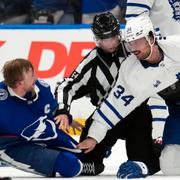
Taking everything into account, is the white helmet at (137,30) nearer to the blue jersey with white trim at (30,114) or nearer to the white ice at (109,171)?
the blue jersey with white trim at (30,114)

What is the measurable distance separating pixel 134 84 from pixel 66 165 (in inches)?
18.2

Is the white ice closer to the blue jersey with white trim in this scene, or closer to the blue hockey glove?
the blue hockey glove

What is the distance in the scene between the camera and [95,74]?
12.1ft

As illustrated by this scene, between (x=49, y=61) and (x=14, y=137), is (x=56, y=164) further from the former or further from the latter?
(x=49, y=61)

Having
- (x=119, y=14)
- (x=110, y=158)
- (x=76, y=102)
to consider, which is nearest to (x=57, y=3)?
(x=119, y=14)

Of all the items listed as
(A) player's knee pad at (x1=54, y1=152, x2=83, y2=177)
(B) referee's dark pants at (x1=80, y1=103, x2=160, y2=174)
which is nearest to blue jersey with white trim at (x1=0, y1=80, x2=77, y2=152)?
(A) player's knee pad at (x1=54, y1=152, x2=83, y2=177)

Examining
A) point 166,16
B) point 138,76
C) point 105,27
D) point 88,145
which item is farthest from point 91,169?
point 166,16

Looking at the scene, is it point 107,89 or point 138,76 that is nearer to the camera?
point 138,76

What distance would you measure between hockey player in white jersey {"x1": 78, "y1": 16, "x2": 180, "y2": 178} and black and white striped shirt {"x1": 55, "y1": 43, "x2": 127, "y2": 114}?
6.5 inches

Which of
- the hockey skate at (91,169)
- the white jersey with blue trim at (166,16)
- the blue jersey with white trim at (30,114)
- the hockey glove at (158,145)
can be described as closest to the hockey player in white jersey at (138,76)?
the hockey skate at (91,169)

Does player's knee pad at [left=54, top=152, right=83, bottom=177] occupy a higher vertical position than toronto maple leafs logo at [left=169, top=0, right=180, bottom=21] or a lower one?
lower

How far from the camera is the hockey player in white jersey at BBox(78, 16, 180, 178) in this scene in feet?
11.1

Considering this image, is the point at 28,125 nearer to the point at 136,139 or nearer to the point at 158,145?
the point at 136,139

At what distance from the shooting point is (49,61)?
5.40 metres
